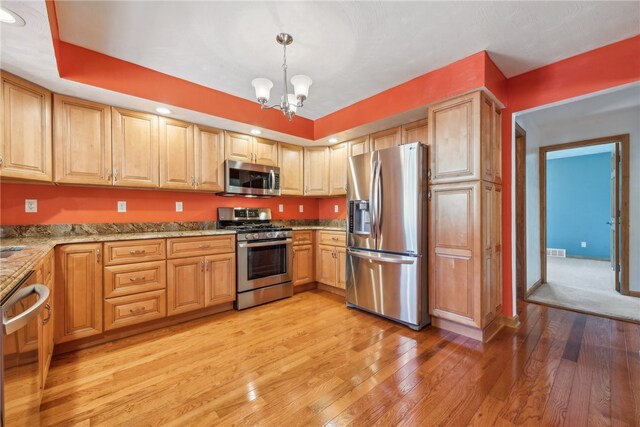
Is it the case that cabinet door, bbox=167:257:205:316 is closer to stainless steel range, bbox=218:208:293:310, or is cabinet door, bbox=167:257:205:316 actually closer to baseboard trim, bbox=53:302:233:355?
baseboard trim, bbox=53:302:233:355

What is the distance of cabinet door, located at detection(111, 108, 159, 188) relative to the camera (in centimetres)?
259

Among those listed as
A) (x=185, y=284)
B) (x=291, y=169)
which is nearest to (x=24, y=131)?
(x=185, y=284)

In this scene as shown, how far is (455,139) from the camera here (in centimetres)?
243

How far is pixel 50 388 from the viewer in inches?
68.0

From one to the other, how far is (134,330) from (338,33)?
3140 mm

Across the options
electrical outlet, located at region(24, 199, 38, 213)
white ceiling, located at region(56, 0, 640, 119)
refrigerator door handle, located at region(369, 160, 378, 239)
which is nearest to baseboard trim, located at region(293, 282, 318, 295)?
refrigerator door handle, located at region(369, 160, 378, 239)

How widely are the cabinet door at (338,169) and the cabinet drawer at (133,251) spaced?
7.66 ft

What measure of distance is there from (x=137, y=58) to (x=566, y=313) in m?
4.98

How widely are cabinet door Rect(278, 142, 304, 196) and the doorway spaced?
3.51m

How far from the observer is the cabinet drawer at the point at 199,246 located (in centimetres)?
268

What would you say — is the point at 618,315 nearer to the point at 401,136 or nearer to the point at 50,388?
the point at 401,136

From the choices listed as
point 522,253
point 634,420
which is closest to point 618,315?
point 522,253

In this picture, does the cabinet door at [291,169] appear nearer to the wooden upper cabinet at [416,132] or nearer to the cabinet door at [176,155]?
the cabinet door at [176,155]

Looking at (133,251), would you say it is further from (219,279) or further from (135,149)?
(135,149)
